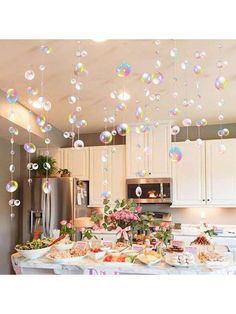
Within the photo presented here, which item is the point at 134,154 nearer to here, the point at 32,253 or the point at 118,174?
the point at 118,174

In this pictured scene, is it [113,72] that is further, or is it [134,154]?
[134,154]

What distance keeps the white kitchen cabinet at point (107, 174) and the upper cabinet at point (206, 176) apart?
0.85 metres

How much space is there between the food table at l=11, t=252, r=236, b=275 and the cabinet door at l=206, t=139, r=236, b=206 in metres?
2.07

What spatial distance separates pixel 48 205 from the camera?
4.21 metres

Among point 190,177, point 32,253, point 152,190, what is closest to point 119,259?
point 32,253

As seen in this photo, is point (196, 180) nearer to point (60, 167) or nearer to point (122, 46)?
point (60, 167)

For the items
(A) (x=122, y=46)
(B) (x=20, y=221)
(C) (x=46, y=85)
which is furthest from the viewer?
(B) (x=20, y=221)

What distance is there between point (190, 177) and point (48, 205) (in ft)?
7.11

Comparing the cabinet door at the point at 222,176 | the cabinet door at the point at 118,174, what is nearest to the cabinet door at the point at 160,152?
the cabinet door at the point at 118,174
